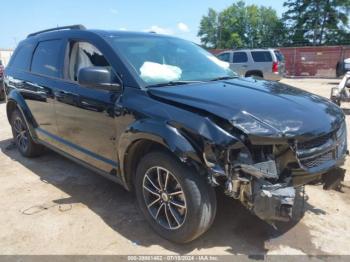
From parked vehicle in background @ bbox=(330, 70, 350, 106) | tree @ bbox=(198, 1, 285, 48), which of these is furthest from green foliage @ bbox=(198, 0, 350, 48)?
parked vehicle in background @ bbox=(330, 70, 350, 106)

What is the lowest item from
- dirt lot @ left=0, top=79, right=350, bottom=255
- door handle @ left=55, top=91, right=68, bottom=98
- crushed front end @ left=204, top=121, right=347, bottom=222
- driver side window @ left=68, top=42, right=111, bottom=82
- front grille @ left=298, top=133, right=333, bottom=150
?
dirt lot @ left=0, top=79, right=350, bottom=255

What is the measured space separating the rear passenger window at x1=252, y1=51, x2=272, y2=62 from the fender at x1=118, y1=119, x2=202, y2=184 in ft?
47.6

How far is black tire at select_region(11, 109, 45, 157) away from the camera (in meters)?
5.68

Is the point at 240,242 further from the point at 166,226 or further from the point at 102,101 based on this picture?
the point at 102,101

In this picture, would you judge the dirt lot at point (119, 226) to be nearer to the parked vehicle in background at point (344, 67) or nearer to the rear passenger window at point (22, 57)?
the rear passenger window at point (22, 57)

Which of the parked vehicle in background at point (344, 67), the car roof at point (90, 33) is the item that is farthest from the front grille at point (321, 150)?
the parked vehicle in background at point (344, 67)

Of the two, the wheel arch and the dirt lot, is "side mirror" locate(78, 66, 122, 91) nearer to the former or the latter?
the wheel arch

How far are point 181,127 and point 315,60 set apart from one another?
1033 inches

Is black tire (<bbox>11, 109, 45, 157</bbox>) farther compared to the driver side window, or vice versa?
Result: black tire (<bbox>11, 109, 45, 157</bbox>)

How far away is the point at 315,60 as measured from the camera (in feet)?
86.5

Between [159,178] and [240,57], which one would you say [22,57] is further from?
[240,57]

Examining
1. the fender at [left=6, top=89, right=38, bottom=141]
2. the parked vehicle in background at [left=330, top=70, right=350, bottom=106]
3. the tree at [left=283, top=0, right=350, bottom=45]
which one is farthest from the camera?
the tree at [left=283, top=0, right=350, bottom=45]

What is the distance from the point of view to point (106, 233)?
3443 millimetres

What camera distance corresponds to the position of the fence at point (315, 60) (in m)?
25.6
